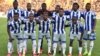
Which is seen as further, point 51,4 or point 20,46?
point 51,4

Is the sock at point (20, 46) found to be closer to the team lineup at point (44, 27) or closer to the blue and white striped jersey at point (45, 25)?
the team lineup at point (44, 27)

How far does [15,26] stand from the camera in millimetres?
13492

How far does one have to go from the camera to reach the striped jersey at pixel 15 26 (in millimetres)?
13422

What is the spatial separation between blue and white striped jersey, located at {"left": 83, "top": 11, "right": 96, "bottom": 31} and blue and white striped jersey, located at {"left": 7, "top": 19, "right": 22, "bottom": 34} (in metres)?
2.31

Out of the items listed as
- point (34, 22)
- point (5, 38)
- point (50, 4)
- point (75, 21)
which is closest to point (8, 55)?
point (34, 22)

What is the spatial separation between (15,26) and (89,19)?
259 cm

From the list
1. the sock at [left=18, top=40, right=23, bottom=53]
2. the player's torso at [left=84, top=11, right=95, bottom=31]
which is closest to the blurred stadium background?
the player's torso at [left=84, top=11, right=95, bottom=31]

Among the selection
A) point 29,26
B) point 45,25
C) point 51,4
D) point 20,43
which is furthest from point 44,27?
point 51,4

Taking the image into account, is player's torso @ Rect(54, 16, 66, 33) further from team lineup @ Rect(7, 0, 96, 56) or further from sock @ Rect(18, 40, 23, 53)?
sock @ Rect(18, 40, 23, 53)

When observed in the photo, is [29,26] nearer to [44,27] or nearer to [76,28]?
[44,27]

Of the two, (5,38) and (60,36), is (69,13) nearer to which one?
(60,36)

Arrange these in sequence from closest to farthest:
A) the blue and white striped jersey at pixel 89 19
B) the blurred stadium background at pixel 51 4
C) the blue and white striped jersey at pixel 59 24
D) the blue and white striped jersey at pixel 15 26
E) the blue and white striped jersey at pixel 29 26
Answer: the blue and white striped jersey at pixel 15 26 < the blue and white striped jersey at pixel 59 24 < the blue and white striped jersey at pixel 29 26 < the blue and white striped jersey at pixel 89 19 < the blurred stadium background at pixel 51 4

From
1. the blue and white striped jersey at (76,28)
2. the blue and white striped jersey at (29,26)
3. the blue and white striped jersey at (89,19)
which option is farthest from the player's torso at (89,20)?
the blue and white striped jersey at (29,26)

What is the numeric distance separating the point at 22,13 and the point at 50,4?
12195 millimetres
